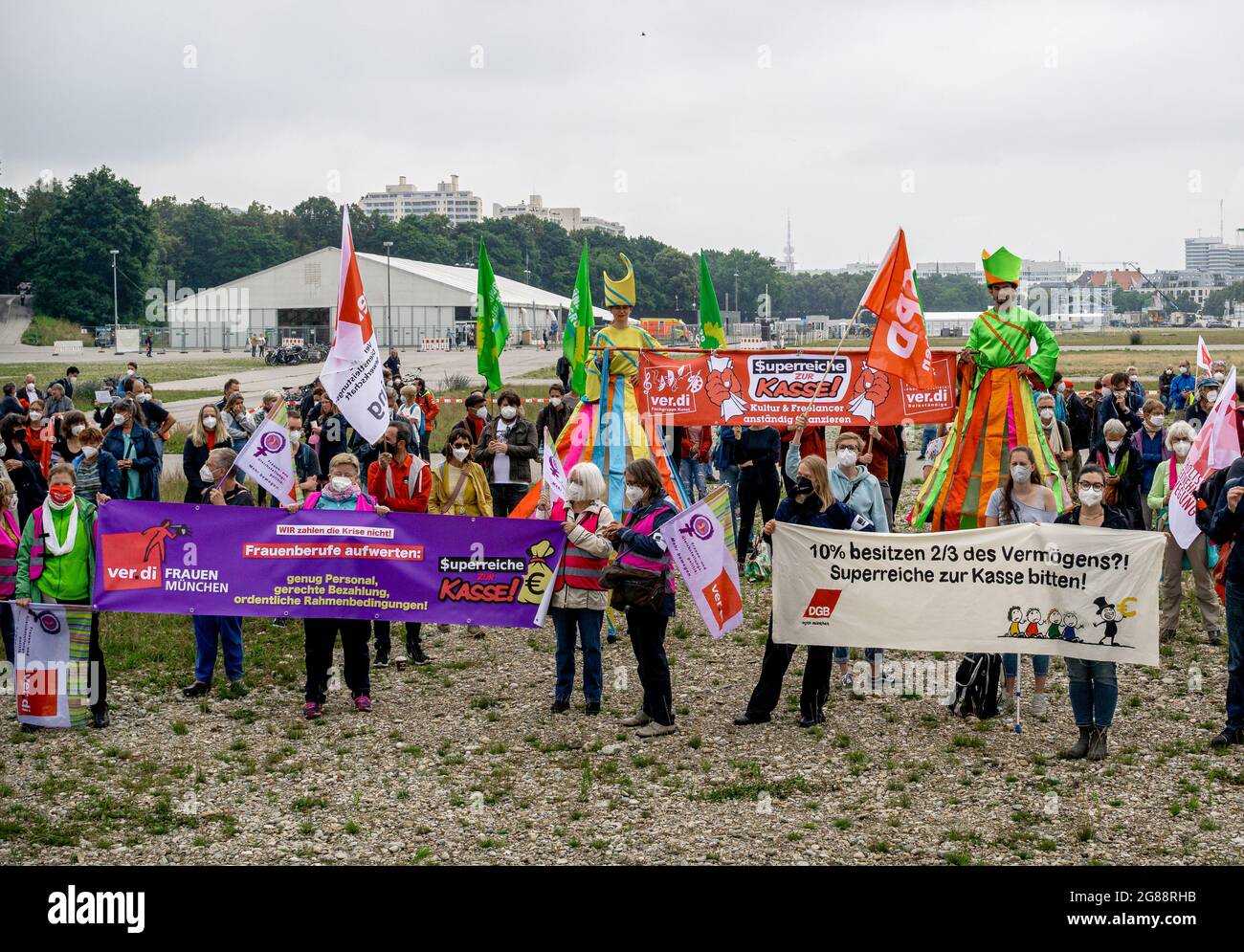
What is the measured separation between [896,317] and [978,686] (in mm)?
2773

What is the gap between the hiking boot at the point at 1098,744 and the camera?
8539mm

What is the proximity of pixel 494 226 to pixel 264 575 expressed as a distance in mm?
122044

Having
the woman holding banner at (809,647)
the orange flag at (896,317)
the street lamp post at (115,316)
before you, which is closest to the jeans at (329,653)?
the woman holding banner at (809,647)

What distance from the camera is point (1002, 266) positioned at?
33.5 ft

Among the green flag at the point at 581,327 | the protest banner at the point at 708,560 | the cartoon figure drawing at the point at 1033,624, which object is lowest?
the cartoon figure drawing at the point at 1033,624

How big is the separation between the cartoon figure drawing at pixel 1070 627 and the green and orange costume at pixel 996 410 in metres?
1.51

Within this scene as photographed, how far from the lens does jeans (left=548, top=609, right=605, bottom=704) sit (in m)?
9.59

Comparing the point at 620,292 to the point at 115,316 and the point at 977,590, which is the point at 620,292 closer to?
the point at 977,590

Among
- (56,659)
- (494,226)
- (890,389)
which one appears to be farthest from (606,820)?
(494,226)

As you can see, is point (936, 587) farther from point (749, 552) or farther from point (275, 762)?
point (749, 552)

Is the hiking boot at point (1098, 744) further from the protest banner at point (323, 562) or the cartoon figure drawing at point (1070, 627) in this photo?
the protest banner at point (323, 562)

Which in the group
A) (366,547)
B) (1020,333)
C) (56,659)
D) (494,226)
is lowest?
(56,659)

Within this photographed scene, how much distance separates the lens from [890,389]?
39.7ft

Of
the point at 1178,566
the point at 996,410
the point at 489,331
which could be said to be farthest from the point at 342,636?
the point at 489,331
